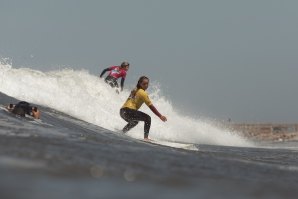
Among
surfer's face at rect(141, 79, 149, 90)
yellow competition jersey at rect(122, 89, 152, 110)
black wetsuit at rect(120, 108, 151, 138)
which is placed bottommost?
black wetsuit at rect(120, 108, 151, 138)

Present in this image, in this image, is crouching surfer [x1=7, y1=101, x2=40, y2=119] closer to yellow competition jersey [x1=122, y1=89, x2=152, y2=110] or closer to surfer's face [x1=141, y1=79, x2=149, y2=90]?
surfer's face [x1=141, y1=79, x2=149, y2=90]

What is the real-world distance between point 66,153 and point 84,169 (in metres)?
0.91

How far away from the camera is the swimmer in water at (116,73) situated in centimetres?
1794

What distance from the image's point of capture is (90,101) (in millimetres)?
18812

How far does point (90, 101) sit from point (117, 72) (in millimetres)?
1265

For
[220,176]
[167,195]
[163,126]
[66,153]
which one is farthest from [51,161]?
[163,126]

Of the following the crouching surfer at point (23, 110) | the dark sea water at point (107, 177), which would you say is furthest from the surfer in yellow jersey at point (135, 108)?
the dark sea water at point (107, 177)

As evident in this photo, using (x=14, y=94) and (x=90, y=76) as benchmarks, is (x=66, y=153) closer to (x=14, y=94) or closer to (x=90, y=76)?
(x=14, y=94)

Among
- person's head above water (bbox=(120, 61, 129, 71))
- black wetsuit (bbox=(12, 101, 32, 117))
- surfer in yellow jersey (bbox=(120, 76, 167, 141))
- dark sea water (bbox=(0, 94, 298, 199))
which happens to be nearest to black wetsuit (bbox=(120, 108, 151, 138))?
surfer in yellow jersey (bbox=(120, 76, 167, 141))

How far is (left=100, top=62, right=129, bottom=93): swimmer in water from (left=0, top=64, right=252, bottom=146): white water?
0.48 metres

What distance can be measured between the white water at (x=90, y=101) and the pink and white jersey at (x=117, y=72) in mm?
1066

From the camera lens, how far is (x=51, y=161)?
3.85m

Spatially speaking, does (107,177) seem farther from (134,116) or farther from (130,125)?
(130,125)

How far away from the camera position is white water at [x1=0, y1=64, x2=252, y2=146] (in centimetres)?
1680
